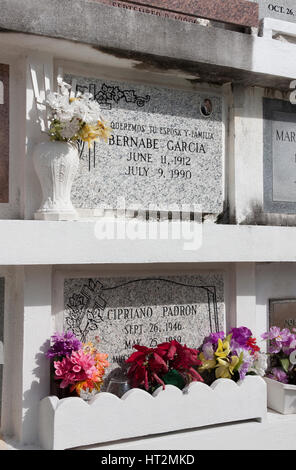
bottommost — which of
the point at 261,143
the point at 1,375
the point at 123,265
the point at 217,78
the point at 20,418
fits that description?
the point at 20,418

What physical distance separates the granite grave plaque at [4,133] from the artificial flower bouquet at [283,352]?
291 centimetres

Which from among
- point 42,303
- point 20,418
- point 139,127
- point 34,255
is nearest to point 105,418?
point 20,418

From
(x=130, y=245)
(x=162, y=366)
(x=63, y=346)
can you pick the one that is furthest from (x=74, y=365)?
(x=130, y=245)

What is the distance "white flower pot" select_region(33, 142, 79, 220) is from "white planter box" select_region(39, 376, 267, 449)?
4.83 feet

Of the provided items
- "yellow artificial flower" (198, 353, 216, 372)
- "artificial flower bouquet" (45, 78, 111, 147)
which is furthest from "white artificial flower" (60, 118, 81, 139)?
"yellow artificial flower" (198, 353, 216, 372)

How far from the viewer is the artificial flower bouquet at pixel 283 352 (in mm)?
5461

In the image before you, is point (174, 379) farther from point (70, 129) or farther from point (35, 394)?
point (70, 129)

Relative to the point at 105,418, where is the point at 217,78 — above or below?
above

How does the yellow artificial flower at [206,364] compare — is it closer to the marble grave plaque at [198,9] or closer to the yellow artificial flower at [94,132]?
the yellow artificial flower at [94,132]

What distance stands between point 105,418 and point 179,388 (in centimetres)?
79

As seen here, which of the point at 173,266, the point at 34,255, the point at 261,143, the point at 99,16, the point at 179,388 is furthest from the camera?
the point at 261,143

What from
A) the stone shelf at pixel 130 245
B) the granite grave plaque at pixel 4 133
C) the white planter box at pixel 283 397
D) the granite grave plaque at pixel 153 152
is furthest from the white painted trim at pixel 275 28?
the white planter box at pixel 283 397

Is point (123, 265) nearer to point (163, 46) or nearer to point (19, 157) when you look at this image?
point (19, 157)

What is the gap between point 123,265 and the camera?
5.00 m
